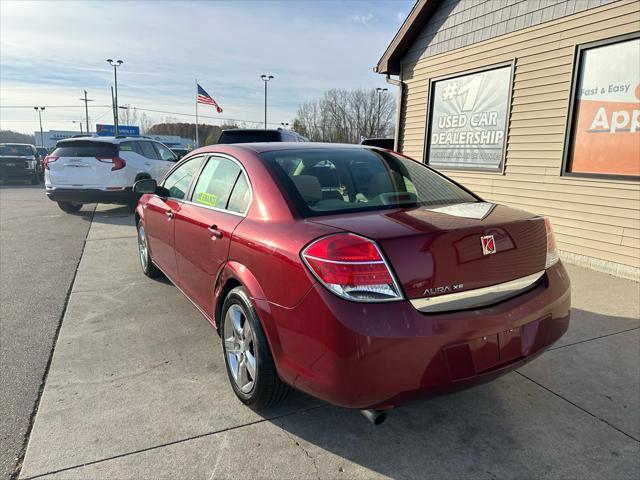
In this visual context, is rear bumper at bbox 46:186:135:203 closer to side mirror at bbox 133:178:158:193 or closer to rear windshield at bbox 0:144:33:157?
side mirror at bbox 133:178:158:193

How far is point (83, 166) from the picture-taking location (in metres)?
9.71

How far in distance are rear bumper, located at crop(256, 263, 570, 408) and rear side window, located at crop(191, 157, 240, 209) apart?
45.5 inches

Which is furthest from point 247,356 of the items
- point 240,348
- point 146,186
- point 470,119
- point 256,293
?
point 470,119

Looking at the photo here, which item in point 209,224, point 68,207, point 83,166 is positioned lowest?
point 68,207

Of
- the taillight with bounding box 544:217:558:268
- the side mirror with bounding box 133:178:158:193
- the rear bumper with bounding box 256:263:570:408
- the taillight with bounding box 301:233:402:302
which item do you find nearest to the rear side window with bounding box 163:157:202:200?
the side mirror with bounding box 133:178:158:193

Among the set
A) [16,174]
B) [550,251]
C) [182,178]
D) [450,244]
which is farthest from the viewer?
[16,174]

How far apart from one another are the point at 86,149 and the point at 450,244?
970cm

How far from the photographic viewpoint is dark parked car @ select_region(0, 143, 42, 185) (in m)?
18.9

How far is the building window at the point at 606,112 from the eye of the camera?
5.37 meters

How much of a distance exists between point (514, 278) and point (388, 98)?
58327 mm

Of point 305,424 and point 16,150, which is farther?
point 16,150

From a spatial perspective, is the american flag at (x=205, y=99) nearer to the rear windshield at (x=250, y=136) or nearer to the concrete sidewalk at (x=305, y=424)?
the rear windshield at (x=250, y=136)

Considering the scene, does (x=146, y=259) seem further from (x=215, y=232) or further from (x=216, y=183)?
(x=215, y=232)

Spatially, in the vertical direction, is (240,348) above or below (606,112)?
below
